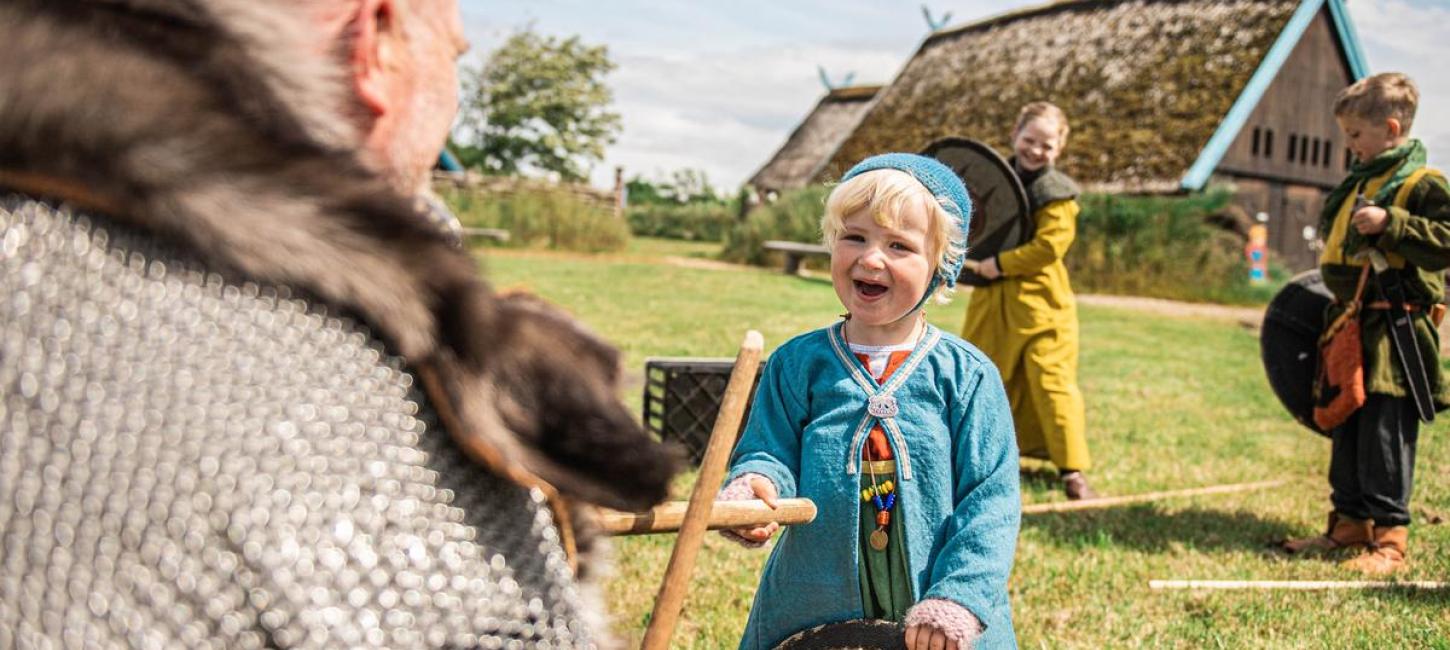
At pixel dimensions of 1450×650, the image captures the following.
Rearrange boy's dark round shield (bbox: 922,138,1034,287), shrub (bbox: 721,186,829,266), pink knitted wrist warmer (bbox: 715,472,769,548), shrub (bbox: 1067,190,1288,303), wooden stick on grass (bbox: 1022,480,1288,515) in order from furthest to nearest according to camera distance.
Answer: shrub (bbox: 721,186,829,266) < shrub (bbox: 1067,190,1288,303) < wooden stick on grass (bbox: 1022,480,1288,515) < boy's dark round shield (bbox: 922,138,1034,287) < pink knitted wrist warmer (bbox: 715,472,769,548)

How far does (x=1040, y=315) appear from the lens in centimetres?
580

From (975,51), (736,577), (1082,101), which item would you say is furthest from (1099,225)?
(736,577)

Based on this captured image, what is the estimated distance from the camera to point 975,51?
28188mm

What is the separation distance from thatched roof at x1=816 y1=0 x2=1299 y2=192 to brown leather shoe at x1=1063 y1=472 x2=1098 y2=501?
51.3 ft

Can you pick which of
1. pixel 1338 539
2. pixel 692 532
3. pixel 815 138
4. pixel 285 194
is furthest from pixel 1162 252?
pixel 815 138

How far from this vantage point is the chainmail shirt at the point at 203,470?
0.91m

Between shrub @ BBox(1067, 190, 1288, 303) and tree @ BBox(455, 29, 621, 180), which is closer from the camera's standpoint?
Result: shrub @ BBox(1067, 190, 1288, 303)

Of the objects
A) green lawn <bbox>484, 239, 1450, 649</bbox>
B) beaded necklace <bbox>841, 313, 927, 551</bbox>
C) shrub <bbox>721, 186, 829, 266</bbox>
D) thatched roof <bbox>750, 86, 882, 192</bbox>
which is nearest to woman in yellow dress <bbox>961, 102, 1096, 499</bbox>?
green lawn <bbox>484, 239, 1450, 649</bbox>

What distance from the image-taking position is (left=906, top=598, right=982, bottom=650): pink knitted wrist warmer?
2.03 metres

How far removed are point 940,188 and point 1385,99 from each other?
2992 mm

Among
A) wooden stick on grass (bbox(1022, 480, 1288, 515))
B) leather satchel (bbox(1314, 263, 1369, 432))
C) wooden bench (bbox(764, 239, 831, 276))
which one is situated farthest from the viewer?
wooden bench (bbox(764, 239, 831, 276))

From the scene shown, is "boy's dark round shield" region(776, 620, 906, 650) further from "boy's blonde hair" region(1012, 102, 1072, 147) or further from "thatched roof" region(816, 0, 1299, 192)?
"thatched roof" region(816, 0, 1299, 192)

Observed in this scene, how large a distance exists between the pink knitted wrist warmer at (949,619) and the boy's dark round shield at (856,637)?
0.03 meters

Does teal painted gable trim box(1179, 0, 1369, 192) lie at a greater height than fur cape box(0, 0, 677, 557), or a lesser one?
greater
